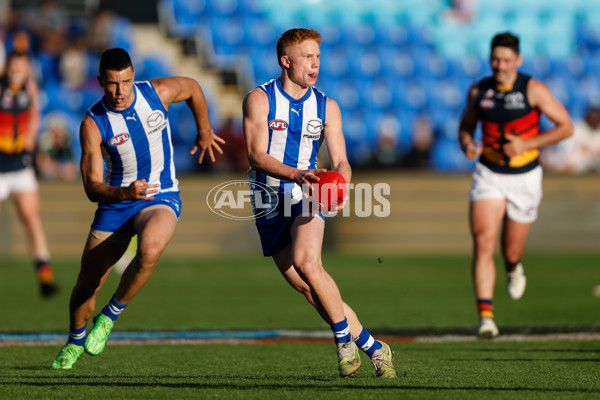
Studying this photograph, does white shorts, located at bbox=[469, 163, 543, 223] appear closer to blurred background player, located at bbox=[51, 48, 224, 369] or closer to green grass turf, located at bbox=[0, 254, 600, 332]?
green grass turf, located at bbox=[0, 254, 600, 332]

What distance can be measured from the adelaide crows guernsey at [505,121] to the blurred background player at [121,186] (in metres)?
2.96

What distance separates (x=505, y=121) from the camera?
830 cm

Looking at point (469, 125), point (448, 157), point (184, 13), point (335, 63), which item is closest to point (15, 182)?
point (469, 125)

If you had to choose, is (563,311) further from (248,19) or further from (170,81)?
(248,19)

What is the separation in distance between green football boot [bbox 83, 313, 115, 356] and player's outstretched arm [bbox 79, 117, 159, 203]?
2.64ft

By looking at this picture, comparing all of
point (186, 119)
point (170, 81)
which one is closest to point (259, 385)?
point (170, 81)

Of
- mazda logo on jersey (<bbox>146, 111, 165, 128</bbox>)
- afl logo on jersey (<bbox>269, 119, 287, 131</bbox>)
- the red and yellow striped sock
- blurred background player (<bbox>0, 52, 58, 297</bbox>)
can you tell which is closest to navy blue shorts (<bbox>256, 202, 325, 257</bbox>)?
afl logo on jersey (<bbox>269, 119, 287, 131</bbox>)

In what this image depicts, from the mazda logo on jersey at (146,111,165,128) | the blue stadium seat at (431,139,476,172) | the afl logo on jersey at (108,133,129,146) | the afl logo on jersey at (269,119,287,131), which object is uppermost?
the afl logo on jersey at (269,119,287,131)

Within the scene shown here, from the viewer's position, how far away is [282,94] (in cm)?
602

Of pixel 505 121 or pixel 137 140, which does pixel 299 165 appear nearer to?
pixel 137 140

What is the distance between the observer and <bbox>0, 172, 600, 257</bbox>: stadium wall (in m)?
16.9

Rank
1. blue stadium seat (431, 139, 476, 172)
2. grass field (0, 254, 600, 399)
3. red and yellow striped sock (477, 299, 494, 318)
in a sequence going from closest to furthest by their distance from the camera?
grass field (0, 254, 600, 399)
red and yellow striped sock (477, 299, 494, 318)
blue stadium seat (431, 139, 476, 172)

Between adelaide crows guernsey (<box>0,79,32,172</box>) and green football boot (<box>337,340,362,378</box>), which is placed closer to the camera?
green football boot (<box>337,340,362,378</box>)

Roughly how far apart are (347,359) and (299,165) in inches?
50.5
